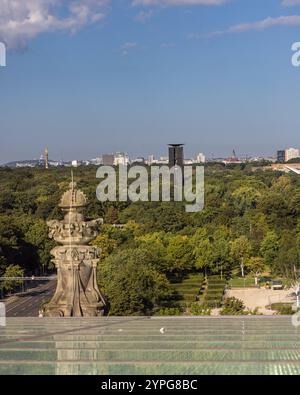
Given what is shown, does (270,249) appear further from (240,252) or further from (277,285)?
(277,285)

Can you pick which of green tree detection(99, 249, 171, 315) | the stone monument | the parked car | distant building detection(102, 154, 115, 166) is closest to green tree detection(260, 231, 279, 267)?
the parked car

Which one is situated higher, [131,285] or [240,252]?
[240,252]

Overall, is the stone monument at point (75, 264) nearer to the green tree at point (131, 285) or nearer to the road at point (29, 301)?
the green tree at point (131, 285)

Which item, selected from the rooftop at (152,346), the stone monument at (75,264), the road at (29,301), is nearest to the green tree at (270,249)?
the road at (29,301)

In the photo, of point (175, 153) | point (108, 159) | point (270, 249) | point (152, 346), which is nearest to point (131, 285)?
point (270, 249)

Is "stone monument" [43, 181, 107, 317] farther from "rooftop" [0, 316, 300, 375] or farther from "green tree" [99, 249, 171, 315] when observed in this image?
"green tree" [99, 249, 171, 315]

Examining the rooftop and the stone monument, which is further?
the stone monument
